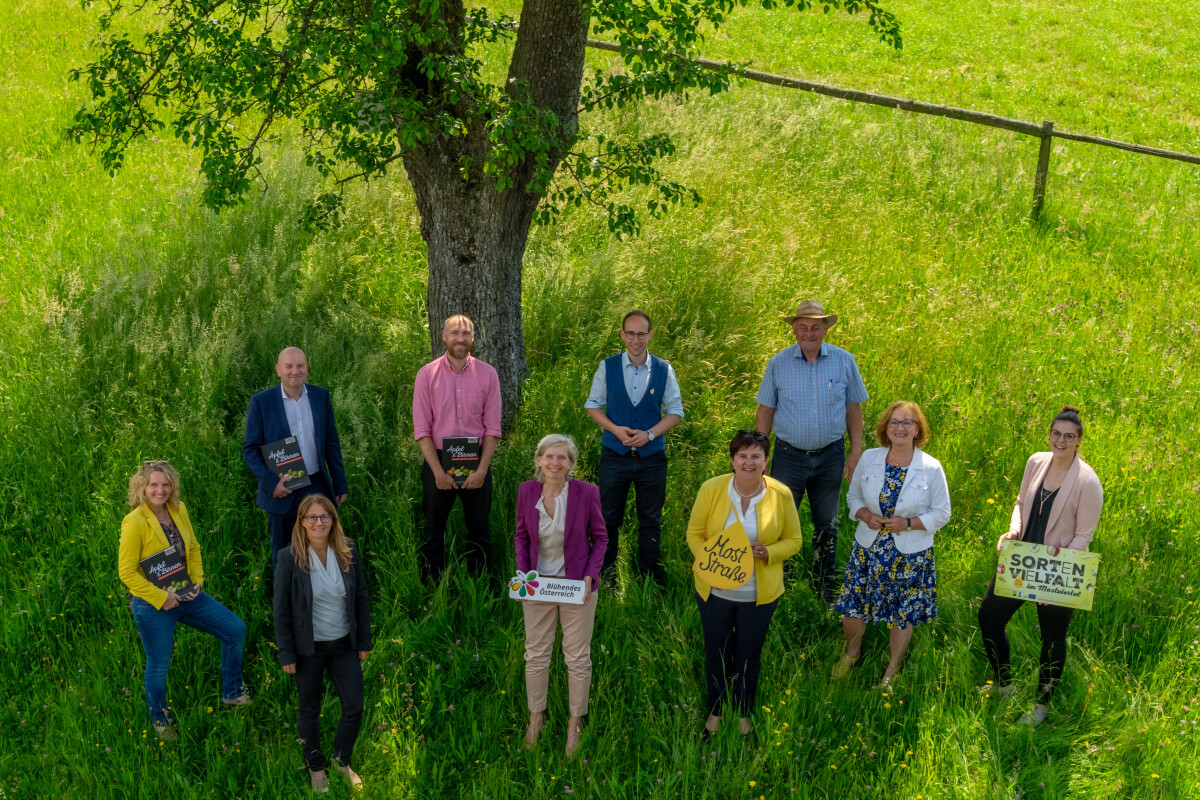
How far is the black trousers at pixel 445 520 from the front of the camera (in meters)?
6.02

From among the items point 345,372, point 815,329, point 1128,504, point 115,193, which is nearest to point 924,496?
point 815,329

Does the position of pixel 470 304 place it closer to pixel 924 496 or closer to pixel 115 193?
pixel 924 496

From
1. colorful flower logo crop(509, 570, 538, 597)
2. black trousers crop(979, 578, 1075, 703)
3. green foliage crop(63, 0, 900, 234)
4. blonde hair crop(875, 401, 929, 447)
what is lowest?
black trousers crop(979, 578, 1075, 703)

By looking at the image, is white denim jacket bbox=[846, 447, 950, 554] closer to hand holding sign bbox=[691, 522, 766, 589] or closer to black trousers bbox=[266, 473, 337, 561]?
hand holding sign bbox=[691, 522, 766, 589]

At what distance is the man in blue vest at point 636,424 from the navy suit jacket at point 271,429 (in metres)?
1.72

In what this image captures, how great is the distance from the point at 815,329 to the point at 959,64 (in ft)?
49.0

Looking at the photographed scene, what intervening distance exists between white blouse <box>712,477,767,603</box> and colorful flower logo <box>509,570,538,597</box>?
1.05 meters

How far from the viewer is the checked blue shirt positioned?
19.6 feet

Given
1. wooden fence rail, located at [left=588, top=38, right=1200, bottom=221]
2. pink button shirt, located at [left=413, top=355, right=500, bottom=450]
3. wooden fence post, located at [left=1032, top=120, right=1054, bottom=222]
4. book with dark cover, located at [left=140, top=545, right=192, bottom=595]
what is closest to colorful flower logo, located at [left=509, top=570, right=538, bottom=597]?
pink button shirt, located at [left=413, top=355, right=500, bottom=450]

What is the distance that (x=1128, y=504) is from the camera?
6.73m

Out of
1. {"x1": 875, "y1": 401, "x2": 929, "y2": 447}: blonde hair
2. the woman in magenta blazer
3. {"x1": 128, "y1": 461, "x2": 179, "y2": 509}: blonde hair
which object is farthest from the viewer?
{"x1": 875, "y1": 401, "x2": 929, "y2": 447}: blonde hair

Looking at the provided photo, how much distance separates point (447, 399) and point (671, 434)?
6.64 feet

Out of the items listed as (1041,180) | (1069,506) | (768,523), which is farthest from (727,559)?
(1041,180)

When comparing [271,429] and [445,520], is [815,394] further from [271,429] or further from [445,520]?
[271,429]
